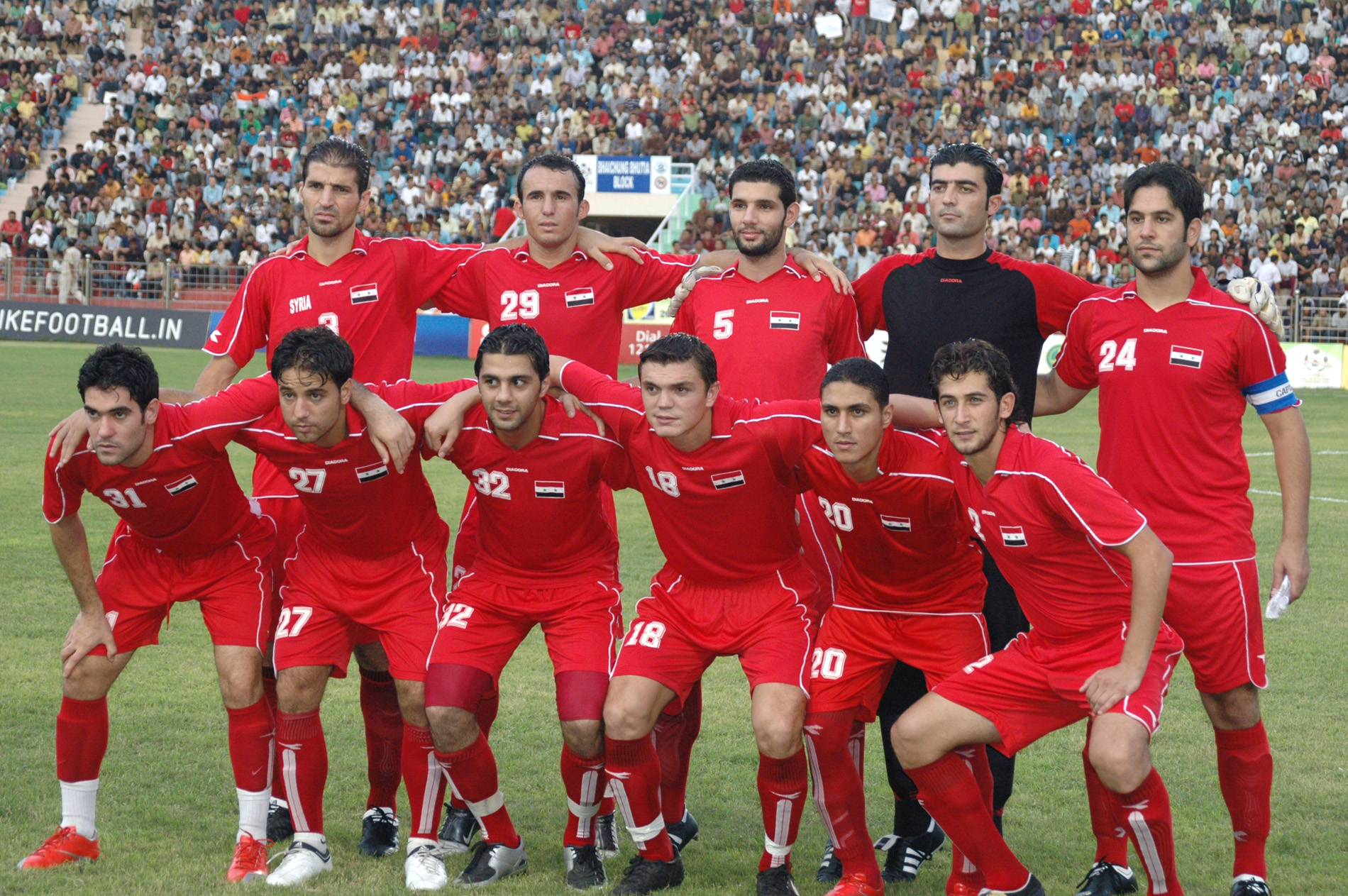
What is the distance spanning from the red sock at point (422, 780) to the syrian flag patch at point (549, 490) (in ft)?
3.34

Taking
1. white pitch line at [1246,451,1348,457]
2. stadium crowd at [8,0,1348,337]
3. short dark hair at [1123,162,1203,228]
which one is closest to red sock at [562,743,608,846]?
short dark hair at [1123,162,1203,228]

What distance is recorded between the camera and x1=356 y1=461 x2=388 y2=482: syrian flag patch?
17.4 feet

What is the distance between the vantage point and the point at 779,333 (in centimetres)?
571

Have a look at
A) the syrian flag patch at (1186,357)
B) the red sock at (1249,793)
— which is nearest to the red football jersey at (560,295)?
the syrian flag patch at (1186,357)

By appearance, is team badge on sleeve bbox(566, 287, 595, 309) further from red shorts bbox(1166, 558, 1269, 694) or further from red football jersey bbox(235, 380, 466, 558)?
red shorts bbox(1166, 558, 1269, 694)

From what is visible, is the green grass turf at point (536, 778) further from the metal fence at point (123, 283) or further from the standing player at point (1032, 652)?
the metal fence at point (123, 283)

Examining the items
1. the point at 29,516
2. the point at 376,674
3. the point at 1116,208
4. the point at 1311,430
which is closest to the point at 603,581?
the point at 376,674

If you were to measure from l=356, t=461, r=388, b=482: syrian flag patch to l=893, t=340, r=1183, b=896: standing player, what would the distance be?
2.18m

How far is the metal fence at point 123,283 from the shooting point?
29172 millimetres

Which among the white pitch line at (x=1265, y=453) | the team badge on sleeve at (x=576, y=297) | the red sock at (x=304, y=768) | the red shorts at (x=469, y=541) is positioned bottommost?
the red sock at (x=304, y=768)

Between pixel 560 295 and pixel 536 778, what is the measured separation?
2.20 m

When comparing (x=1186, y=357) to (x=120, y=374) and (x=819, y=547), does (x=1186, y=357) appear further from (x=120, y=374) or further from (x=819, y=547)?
(x=120, y=374)

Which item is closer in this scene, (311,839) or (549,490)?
(311,839)

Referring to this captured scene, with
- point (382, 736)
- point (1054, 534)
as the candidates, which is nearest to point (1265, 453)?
point (1054, 534)
